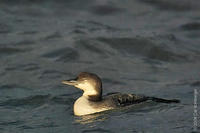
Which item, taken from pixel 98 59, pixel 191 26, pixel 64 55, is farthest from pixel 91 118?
pixel 191 26

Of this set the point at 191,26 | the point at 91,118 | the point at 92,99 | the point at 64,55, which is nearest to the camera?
the point at 91,118

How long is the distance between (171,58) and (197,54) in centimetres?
71

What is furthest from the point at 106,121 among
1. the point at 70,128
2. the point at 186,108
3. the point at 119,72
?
the point at 119,72

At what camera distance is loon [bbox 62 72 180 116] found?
1105 centimetres

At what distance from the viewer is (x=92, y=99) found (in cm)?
1123

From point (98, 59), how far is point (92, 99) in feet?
15.0

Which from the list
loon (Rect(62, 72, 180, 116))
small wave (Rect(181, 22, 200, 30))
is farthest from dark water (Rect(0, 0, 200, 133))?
loon (Rect(62, 72, 180, 116))

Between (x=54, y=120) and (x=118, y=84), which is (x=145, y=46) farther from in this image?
(x=54, y=120)

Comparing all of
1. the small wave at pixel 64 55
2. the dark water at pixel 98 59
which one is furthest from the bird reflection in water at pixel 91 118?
the small wave at pixel 64 55

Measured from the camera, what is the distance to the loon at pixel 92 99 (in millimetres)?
11047

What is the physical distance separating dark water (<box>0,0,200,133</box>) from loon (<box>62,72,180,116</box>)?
0.13 meters

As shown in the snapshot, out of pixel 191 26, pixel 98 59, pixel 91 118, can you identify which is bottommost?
pixel 91 118

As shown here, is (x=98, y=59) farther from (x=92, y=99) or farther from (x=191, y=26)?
(x=92, y=99)

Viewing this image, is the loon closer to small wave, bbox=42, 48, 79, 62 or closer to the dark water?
the dark water
